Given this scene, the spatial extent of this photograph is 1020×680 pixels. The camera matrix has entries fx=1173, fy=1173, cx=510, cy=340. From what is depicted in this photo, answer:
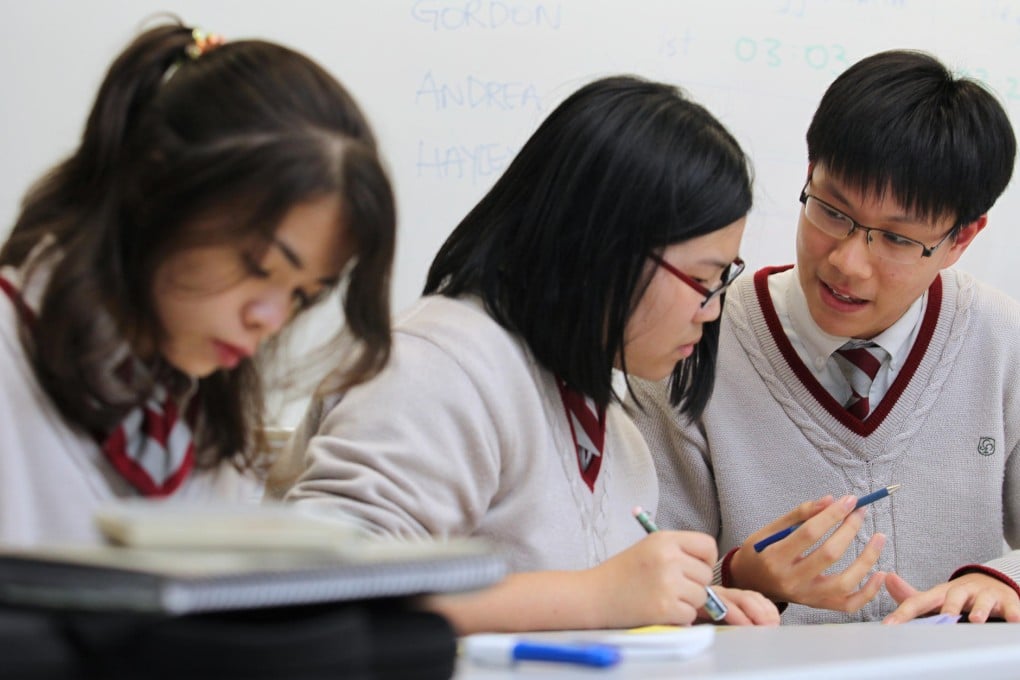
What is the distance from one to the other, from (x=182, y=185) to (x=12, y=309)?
0.17 m

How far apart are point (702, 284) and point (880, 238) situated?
16.5 inches

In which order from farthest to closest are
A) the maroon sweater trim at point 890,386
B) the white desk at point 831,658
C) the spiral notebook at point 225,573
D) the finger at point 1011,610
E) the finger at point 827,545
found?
the maroon sweater trim at point 890,386 < the finger at point 1011,610 < the finger at point 827,545 < the white desk at point 831,658 < the spiral notebook at point 225,573

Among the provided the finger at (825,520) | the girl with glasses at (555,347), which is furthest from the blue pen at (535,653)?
the finger at (825,520)

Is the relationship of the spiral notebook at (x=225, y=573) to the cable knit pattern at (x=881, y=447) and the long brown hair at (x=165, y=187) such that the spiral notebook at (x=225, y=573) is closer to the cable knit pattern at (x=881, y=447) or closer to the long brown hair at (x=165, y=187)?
the long brown hair at (x=165, y=187)

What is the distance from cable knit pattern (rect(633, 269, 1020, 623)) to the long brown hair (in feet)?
2.76

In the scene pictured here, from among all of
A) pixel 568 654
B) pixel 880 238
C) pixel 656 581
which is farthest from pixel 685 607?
pixel 880 238

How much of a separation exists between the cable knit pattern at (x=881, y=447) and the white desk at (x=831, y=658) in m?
0.57

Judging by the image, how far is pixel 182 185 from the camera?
80 cm

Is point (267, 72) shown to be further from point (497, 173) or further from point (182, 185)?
point (497, 173)

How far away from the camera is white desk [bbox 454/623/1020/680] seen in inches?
27.3

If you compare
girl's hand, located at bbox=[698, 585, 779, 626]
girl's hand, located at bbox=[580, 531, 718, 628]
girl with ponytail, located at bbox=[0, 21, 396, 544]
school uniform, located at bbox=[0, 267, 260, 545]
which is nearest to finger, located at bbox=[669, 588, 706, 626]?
girl's hand, located at bbox=[580, 531, 718, 628]

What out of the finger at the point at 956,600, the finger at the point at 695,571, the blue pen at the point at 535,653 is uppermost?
the blue pen at the point at 535,653

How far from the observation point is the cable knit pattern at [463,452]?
101cm

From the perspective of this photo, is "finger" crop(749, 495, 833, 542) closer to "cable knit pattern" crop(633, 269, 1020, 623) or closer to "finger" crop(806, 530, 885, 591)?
"finger" crop(806, 530, 885, 591)
